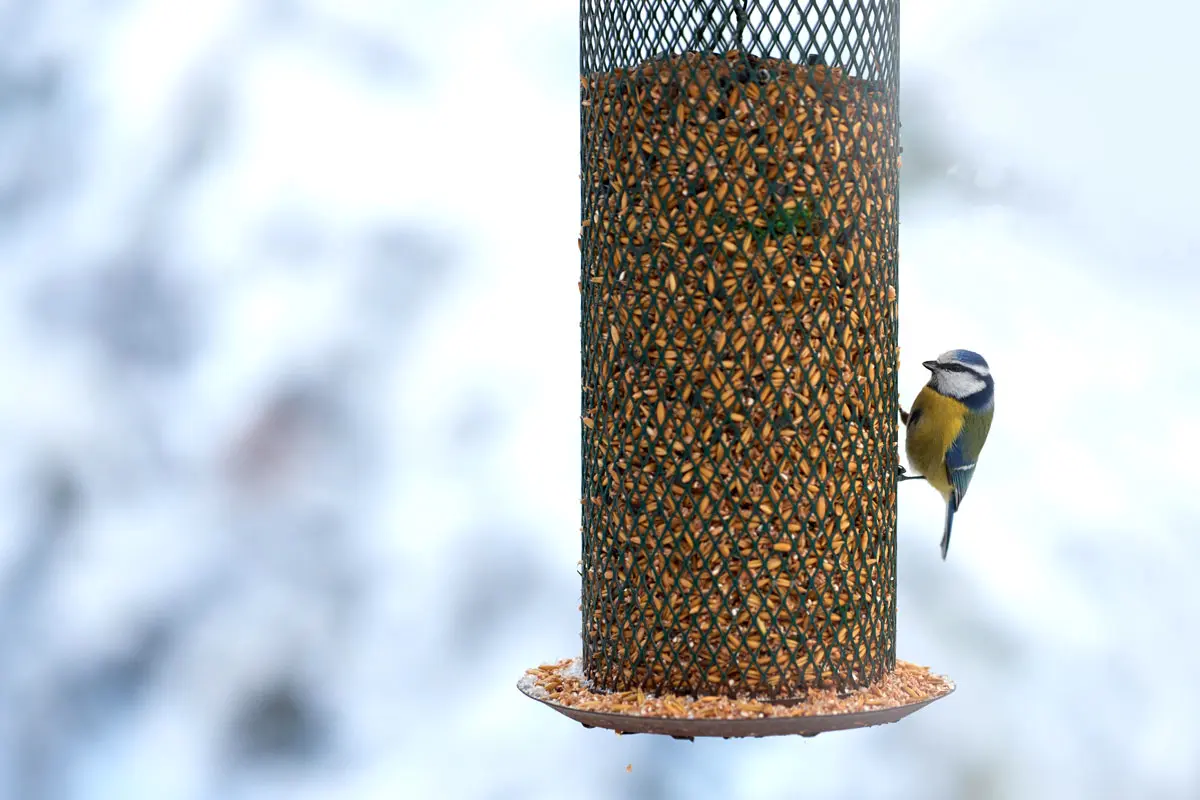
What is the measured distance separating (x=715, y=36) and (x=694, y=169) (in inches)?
10.0

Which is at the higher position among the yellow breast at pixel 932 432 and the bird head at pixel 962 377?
the bird head at pixel 962 377

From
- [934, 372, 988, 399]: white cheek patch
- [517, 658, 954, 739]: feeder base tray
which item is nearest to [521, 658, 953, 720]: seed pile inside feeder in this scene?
[517, 658, 954, 739]: feeder base tray

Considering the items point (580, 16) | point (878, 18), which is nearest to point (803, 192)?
point (878, 18)

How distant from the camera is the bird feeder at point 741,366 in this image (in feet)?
9.48

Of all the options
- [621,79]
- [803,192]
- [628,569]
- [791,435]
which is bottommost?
[628,569]

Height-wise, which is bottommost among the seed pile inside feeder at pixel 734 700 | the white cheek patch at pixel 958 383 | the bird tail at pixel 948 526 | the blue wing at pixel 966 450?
the seed pile inside feeder at pixel 734 700

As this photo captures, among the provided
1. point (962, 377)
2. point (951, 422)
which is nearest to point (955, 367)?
point (962, 377)

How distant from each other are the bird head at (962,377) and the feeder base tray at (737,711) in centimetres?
74

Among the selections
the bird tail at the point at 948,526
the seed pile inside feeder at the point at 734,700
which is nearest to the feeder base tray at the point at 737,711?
the seed pile inside feeder at the point at 734,700

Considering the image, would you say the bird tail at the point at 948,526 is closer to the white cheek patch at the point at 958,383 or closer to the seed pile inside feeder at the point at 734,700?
the white cheek patch at the point at 958,383

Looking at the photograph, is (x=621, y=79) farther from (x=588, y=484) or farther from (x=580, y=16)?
(x=588, y=484)

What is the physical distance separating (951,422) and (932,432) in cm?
5

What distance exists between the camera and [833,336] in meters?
2.95

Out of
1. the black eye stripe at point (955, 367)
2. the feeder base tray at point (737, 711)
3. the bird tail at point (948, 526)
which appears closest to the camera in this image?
the feeder base tray at point (737, 711)
